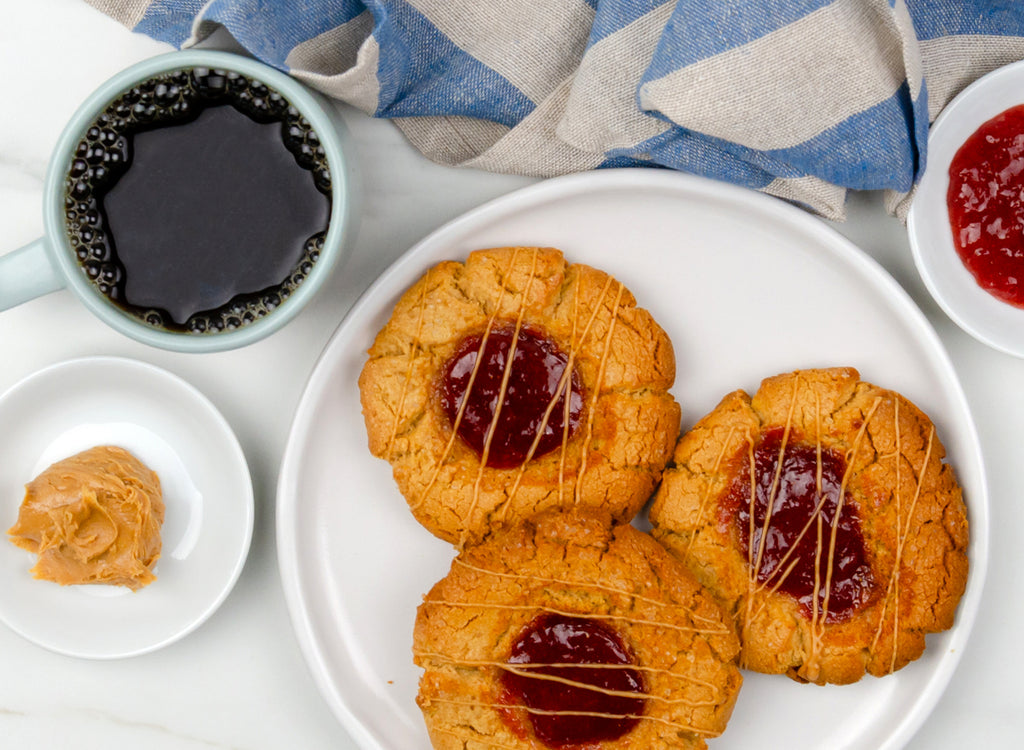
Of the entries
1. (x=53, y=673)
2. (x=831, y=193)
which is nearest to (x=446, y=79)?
(x=831, y=193)

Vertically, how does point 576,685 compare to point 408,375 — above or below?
below

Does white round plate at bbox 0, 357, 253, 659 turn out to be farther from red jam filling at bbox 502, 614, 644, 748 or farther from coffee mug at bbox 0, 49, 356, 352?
red jam filling at bbox 502, 614, 644, 748

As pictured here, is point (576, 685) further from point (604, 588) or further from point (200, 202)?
point (200, 202)

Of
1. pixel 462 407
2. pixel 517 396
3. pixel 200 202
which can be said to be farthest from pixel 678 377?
pixel 200 202

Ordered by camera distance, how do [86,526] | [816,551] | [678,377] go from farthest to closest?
[678,377]
[86,526]
[816,551]

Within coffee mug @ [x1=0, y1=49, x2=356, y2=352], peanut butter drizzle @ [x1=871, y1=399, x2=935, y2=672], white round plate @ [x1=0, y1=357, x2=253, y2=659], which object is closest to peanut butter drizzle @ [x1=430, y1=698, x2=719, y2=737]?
peanut butter drizzle @ [x1=871, y1=399, x2=935, y2=672]

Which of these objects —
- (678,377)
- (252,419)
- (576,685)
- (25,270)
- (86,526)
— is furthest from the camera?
(252,419)
